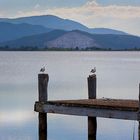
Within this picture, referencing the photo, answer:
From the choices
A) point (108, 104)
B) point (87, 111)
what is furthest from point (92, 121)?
point (108, 104)

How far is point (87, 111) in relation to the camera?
17078mm

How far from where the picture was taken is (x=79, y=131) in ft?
95.1

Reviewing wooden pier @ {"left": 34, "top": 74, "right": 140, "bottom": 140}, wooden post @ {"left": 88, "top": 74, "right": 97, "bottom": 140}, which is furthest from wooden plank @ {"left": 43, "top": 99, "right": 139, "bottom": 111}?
wooden post @ {"left": 88, "top": 74, "right": 97, "bottom": 140}

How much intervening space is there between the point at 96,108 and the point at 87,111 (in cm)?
35

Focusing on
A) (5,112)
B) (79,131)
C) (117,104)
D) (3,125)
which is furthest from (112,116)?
(5,112)

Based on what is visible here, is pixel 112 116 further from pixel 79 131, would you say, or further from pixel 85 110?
pixel 79 131

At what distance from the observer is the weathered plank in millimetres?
16094

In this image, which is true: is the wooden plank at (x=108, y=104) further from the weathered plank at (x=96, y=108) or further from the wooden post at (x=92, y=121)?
the wooden post at (x=92, y=121)

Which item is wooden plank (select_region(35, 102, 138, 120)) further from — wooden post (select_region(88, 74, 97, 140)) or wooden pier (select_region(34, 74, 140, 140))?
wooden post (select_region(88, 74, 97, 140))

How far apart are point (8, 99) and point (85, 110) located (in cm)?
2867

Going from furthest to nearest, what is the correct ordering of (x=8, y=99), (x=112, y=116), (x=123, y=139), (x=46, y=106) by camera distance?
(x=8, y=99) < (x=123, y=139) < (x=46, y=106) < (x=112, y=116)

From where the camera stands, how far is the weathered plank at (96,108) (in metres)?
16.1

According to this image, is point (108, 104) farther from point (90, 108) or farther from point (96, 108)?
point (90, 108)

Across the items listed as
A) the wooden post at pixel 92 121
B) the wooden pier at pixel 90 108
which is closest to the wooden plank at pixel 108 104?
the wooden pier at pixel 90 108
